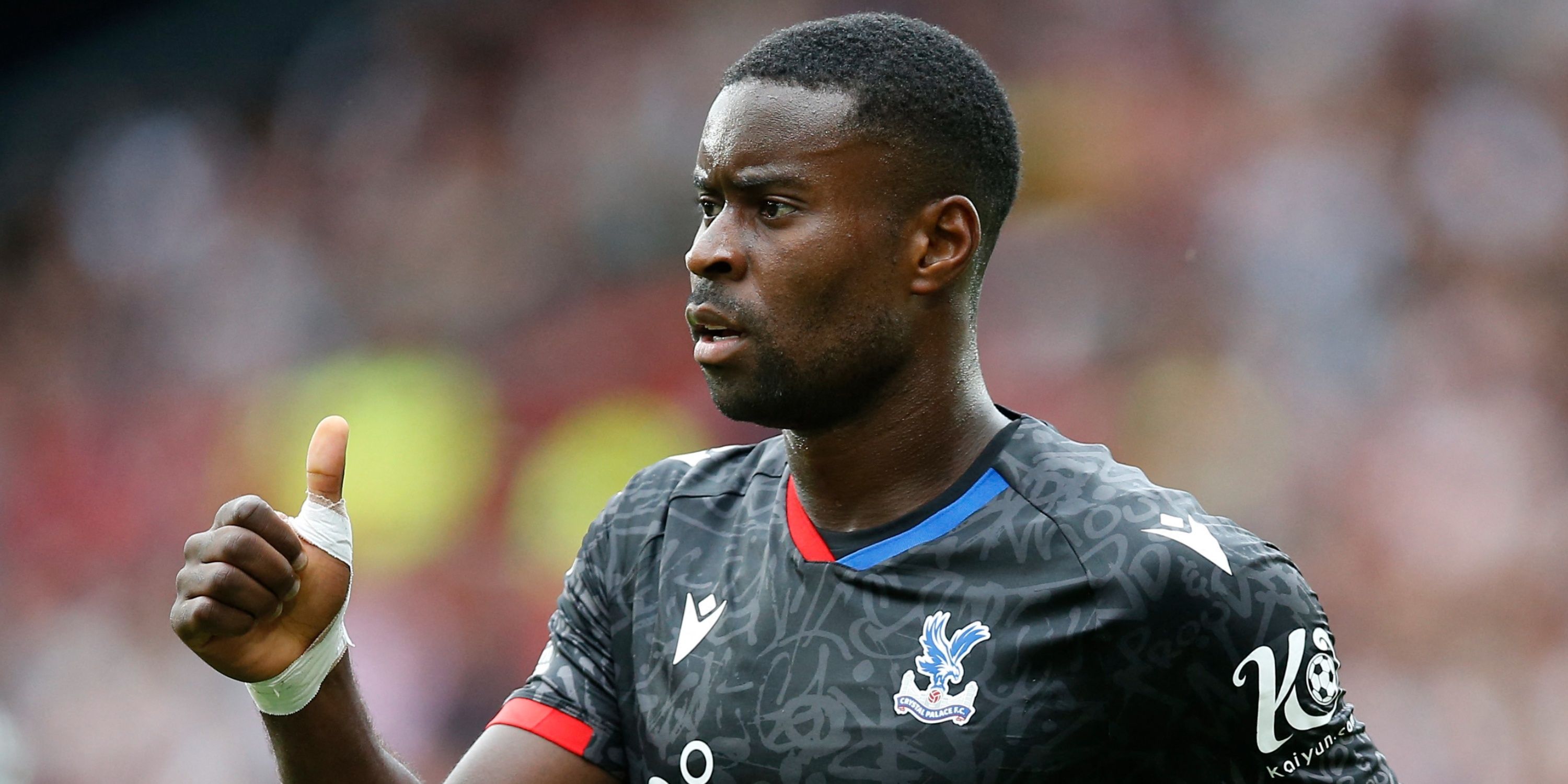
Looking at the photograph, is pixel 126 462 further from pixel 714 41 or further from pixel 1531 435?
pixel 1531 435

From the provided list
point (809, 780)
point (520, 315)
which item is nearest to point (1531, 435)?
point (809, 780)

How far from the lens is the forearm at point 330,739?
2.48m

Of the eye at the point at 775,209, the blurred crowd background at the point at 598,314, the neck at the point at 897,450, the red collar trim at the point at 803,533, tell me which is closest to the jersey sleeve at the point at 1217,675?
the neck at the point at 897,450

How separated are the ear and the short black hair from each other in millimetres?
30

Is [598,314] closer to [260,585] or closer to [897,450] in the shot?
[897,450]

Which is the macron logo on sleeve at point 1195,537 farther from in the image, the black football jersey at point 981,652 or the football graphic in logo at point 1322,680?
the football graphic in logo at point 1322,680

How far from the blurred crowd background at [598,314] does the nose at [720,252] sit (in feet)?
12.3

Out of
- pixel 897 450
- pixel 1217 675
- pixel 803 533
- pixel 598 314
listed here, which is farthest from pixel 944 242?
pixel 598 314

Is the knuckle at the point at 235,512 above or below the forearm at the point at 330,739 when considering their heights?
above

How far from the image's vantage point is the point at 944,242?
2.68 meters

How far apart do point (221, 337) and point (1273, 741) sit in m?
7.65

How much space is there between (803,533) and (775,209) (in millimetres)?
563

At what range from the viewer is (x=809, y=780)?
8.00ft

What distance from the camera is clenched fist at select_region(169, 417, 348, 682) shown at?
7.30ft
